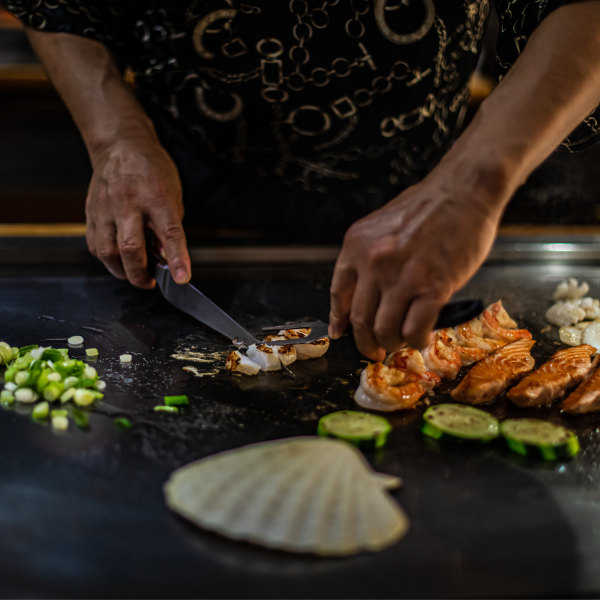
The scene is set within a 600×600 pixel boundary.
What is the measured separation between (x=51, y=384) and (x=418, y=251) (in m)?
1.04

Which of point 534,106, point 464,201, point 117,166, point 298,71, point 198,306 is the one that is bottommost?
point 198,306

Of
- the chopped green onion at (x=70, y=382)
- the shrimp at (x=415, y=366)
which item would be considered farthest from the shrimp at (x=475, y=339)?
the chopped green onion at (x=70, y=382)

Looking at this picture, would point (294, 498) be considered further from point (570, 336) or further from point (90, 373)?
point (570, 336)

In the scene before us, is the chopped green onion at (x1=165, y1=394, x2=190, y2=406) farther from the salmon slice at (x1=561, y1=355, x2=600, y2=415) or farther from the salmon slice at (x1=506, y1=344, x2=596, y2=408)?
the salmon slice at (x1=561, y1=355, x2=600, y2=415)

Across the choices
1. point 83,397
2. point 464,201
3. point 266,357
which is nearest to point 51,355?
point 83,397

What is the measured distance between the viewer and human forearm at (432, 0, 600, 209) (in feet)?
4.24

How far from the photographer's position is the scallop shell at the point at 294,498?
1.11 metres

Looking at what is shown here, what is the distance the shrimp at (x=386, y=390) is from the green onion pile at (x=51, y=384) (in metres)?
0.74

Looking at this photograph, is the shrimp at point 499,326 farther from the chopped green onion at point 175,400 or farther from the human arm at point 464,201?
the chopped green onion at point 175,400

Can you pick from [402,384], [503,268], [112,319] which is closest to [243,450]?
[402,384]

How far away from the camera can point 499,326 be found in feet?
6.64

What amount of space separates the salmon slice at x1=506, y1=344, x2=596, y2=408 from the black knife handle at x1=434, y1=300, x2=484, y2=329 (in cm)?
41

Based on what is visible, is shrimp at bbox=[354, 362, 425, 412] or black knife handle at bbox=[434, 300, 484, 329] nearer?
black knife handle at bbox=[434, 300, 484, 329]

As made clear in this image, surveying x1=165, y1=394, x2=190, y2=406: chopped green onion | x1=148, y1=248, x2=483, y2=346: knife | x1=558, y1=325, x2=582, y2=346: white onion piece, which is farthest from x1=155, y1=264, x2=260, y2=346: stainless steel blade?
x1=558, y1=325, x2=582, y2=346: white onion piece
